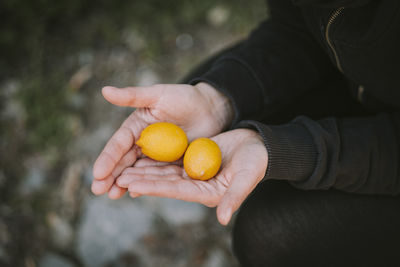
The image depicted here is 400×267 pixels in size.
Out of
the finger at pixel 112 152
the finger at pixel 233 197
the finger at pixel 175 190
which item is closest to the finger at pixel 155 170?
the finger at pixel 112 152

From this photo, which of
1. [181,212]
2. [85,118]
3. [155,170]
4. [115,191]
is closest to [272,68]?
[155,170]

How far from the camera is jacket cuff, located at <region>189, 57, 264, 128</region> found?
207cm

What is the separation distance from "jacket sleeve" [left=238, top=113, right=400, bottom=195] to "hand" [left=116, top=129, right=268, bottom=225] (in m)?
0.10

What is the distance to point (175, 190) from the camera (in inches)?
62.1

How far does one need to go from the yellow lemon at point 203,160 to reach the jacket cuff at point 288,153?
28 centimetres

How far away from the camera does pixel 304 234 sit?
5.96ft

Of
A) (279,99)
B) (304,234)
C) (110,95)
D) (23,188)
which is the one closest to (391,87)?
(279,99)

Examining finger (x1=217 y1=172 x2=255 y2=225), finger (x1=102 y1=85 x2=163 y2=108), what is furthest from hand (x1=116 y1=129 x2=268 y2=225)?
finger (x1=102 y1=85 x2=163 y2=108)

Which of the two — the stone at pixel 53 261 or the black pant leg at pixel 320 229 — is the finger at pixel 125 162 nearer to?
the black pant leg at pixel 320 229

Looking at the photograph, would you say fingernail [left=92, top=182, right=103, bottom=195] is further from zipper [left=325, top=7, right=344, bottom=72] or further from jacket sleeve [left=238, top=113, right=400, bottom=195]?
zipper [left=325, top=7, right=344, bottom=72]

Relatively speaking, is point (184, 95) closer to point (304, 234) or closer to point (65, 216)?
point (304, 234)

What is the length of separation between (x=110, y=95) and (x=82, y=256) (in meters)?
1.99

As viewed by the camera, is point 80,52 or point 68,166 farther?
point 80,52

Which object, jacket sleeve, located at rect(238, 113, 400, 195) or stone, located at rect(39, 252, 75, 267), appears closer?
jacket sleeve, located at rect(238, 113, 400, 195)
